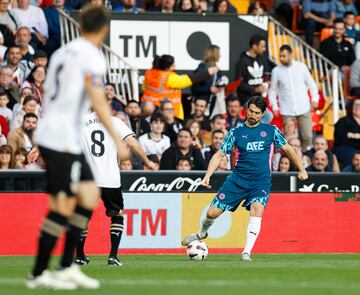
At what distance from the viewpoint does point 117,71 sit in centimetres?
2347

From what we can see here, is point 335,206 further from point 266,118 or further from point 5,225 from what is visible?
point 5,225

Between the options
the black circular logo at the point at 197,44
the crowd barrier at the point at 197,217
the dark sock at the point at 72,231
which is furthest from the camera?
the black circular logo at the point at 197,44

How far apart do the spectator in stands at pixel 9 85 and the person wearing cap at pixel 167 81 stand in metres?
2.55

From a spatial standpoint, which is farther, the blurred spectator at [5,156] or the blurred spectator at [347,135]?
the blurred spectator at [347,135]

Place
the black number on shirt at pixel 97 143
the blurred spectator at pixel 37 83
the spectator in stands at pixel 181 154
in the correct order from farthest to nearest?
the blurred spectator at pixel 37 83, the spectator in stands at pixel 181 154, the black number on shirt at pixel 97 143

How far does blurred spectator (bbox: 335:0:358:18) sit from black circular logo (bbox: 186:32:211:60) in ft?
11.2

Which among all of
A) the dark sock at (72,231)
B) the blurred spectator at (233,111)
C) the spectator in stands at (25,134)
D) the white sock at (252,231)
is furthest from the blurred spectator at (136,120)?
the dark sock at (72,231)

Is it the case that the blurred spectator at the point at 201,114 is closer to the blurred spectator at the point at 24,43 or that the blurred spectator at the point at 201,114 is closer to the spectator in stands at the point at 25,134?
the blurred spectator at the point at 24,43

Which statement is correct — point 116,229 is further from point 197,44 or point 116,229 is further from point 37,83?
point 197,44

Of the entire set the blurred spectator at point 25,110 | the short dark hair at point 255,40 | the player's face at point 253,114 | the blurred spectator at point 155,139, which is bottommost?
the blurred spectator at point 155,139

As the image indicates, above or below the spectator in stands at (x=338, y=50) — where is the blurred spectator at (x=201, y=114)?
below

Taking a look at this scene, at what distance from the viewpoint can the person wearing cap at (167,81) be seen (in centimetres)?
2166

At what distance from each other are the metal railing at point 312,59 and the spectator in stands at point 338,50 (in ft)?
0.58

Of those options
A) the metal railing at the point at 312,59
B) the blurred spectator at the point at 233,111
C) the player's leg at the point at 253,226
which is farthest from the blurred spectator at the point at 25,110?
the metal railing at the point at 312,59
